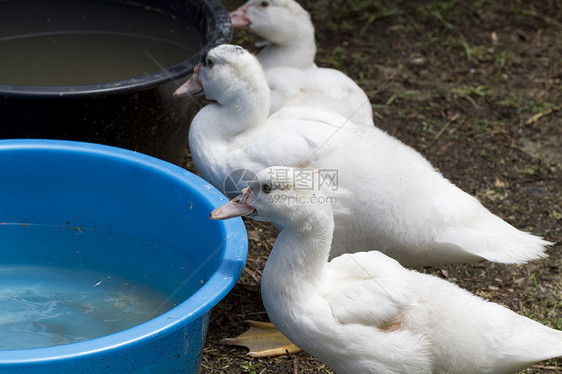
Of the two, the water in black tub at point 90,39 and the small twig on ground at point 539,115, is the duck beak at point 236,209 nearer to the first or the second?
the water in black tub at point 90,39

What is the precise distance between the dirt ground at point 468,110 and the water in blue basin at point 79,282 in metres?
0.42

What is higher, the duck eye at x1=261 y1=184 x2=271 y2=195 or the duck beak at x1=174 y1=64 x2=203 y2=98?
the duck eye at x1=261 y1=184 x2=271 y2=195

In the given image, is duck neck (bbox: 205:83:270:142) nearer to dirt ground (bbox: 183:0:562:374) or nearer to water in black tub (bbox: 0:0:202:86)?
dirt ground (bbox: 183:0:562:374)

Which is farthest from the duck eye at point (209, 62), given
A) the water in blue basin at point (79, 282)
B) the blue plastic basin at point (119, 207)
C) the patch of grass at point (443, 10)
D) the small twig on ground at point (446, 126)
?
the patch of grass at point (443, 10)

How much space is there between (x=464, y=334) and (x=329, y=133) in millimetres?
1137

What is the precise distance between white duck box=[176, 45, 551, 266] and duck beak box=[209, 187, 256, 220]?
1.71ft

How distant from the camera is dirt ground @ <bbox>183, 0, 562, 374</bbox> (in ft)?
11.7

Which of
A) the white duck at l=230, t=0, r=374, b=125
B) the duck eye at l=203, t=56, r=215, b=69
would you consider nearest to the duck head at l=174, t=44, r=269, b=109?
the duck eye at l=203, t=56, r=215, b=69

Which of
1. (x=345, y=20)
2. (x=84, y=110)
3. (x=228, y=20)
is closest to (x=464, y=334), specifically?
(x=84, y=110)

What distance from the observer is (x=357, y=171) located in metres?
3.14

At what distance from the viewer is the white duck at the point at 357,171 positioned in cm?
304

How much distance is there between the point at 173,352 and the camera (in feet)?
7.66

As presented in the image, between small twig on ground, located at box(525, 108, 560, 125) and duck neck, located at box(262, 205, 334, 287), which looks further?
small twig on ground, located at box(525, 108, 560, 125)

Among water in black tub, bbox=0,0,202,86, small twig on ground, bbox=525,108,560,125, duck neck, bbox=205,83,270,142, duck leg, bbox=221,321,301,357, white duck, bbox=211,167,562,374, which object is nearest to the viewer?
white duck, bbox=211,167,562,374
